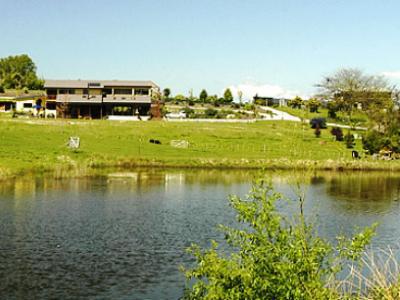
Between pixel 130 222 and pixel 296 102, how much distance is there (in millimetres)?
122787

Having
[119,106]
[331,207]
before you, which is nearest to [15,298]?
[331,207]

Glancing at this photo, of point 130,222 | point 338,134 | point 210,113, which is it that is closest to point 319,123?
point 338,134

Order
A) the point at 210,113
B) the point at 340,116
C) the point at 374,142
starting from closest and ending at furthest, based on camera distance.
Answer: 1. the point at 374,142
2. the point at 210,113
3. the point at 340,116

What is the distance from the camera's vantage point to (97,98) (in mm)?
127562

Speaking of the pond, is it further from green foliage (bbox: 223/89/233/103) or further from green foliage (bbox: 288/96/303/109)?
green foliage (bbox: 223/89/233/103)

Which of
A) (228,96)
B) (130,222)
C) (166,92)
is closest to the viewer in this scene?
(130,222)

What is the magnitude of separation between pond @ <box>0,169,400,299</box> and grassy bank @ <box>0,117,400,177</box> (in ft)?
18.7

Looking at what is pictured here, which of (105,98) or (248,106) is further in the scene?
(248,106)

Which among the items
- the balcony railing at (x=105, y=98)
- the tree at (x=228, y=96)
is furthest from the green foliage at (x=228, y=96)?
the balcony railing at (x=105, y=98)

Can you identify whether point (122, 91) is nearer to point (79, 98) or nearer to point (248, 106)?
point (79, 98)

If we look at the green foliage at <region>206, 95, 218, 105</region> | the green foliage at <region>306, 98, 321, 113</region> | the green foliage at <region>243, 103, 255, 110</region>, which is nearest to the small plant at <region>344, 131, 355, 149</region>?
the green foliage at <region>306, 98, 321, 113</region>

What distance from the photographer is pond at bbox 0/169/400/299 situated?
91.0 ft

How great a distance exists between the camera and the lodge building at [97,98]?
417ft

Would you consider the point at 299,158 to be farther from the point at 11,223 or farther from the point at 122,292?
the point at 122,292
